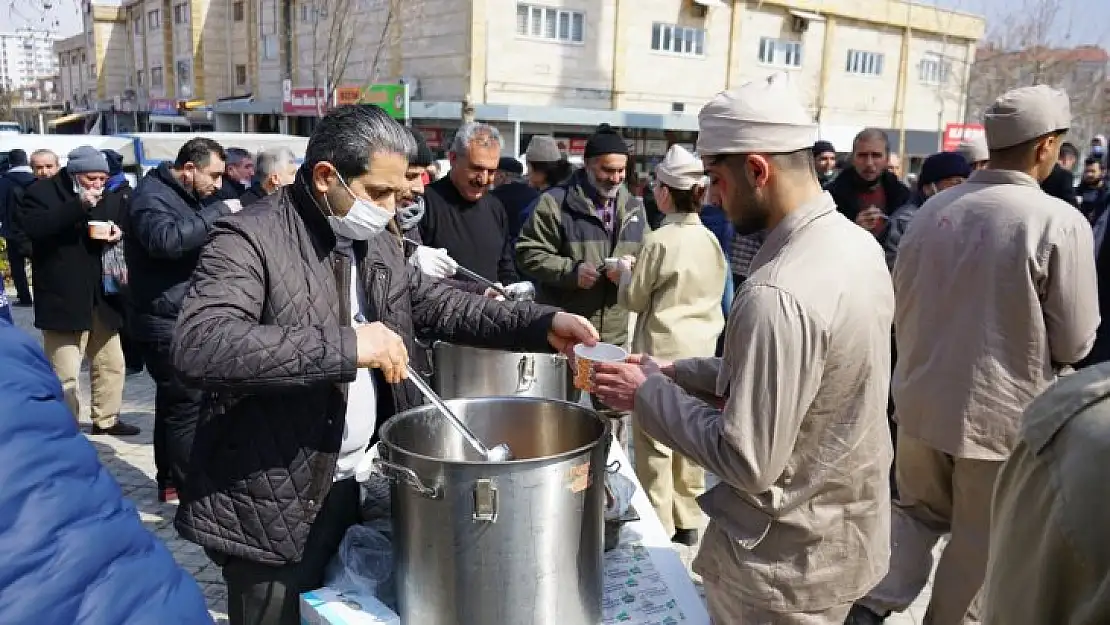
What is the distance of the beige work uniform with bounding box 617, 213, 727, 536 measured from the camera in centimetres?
367

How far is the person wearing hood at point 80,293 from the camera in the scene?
5031 mm

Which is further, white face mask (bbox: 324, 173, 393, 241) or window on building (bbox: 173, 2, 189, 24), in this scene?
window on building (bbox: 173, 2, 189, 24)

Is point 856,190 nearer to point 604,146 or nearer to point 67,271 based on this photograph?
point 604,146

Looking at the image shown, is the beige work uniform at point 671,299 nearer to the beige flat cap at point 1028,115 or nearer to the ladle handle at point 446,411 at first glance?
the beige flat cap at point 1028,115

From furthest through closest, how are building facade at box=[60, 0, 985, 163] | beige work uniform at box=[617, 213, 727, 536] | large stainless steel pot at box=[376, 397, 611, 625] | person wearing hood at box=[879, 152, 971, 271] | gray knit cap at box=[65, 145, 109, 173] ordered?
building facade at box=[60, 0, 985, 163], gray knit cap at box=[65, 145, 109, 173], person wearing hood at box=[879, 152, 971, 271], beige work uniform at box=[617, 213, 727, 536], large stainless steel pot at box=[376, 397, 611, 625]

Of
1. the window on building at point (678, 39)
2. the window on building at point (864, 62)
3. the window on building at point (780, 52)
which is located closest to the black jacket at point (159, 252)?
the window on building at point (678, 39)

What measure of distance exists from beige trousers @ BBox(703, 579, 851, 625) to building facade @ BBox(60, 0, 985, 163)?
15501mm

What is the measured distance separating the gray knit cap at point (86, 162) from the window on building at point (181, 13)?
3511 centimetres

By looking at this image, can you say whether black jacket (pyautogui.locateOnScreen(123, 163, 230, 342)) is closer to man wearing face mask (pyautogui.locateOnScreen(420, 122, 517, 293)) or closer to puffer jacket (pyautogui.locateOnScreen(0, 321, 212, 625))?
man wearing face mask (pyautogui.locateOnScreen(420, 122, 517, 293))

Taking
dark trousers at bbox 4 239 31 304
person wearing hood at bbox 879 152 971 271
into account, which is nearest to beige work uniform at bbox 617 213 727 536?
person wearing hood at bbox 879 152 971 271

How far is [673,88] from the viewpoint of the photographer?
24891mm

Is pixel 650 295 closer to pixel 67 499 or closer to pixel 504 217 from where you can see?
pixel 504 217

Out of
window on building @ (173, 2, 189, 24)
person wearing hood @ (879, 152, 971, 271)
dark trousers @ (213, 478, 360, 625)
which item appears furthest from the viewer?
window on building @ (173, 2, 189, 24)

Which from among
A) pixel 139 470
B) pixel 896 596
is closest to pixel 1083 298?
pixel 896 596
